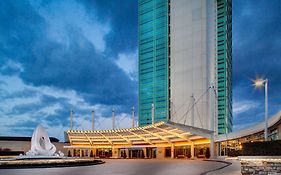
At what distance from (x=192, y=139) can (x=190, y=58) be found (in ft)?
125

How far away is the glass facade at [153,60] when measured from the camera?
97.5 m

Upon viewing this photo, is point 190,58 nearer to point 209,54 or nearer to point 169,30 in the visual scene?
point 209,54

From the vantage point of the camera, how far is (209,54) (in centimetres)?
9088

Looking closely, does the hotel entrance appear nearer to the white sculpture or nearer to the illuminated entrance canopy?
the illuminated entrance canopy

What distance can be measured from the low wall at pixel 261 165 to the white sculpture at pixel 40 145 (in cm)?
3002

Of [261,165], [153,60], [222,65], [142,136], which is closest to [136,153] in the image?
[142,136]

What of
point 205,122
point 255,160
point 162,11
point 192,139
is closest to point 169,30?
point 162,11

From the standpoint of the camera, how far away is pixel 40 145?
42.7m

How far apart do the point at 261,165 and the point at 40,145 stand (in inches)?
1276

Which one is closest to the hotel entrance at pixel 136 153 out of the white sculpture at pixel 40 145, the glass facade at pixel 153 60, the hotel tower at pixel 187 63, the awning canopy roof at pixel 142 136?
the awning canopy roof at pixel 142 136

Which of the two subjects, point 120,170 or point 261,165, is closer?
point 261,165

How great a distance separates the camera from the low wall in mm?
16062

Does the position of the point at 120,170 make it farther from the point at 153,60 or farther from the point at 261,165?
the point at 153,60

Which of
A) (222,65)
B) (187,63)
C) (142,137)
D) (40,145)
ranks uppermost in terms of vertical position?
(187,63)
